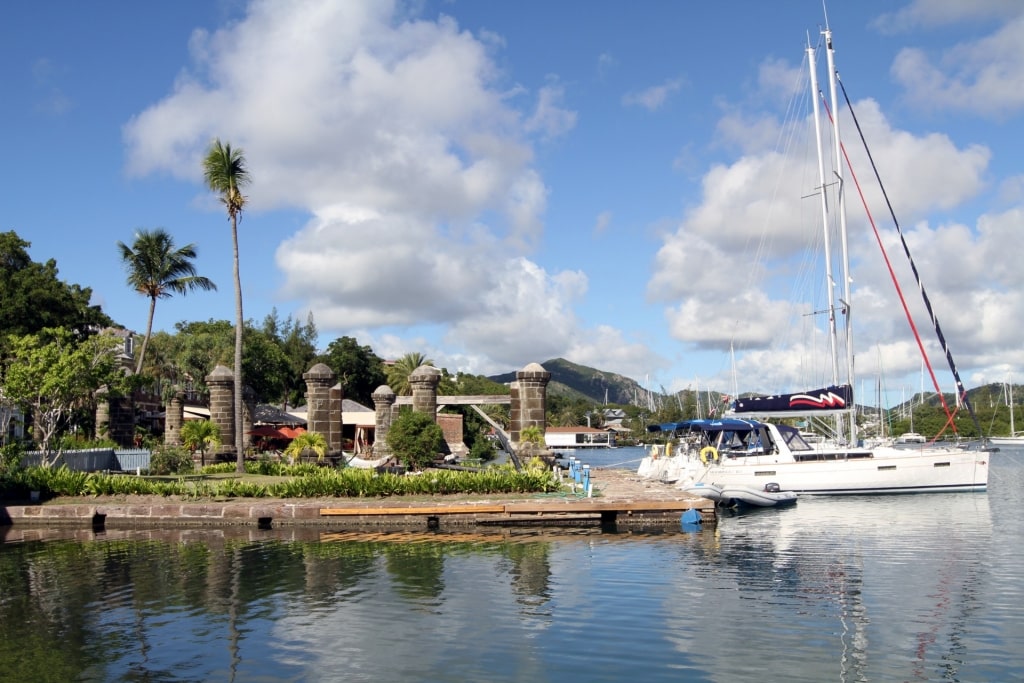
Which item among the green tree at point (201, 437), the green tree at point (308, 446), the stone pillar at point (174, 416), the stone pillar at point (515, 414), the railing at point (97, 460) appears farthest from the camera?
the stone pillar at point (174, 416)

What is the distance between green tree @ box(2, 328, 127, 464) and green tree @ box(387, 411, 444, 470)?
9773mm

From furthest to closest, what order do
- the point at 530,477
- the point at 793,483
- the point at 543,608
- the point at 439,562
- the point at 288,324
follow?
the point at 288,324
the point at 793,483
the point at 530,477
the point at 439,562
the point at 543,608

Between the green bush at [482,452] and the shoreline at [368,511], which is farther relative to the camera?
the green bush at [482,452]

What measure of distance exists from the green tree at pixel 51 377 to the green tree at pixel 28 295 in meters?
12.5

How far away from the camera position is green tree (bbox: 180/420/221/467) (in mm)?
35875

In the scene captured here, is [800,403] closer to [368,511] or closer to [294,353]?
[368,511]

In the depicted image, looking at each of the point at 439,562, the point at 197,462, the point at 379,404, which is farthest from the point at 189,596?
the point at 379,404

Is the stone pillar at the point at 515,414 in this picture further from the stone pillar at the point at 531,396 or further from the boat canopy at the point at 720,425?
the boat canopy at the point at 720,425

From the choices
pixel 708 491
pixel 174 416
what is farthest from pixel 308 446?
pixel 708 491

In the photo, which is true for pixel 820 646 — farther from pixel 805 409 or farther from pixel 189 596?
pixel 805 409

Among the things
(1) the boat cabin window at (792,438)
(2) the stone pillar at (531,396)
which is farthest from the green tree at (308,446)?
(1) the boat cabin window at (792,438)

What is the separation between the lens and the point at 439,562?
18.3 m

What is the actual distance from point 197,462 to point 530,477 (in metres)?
17.2

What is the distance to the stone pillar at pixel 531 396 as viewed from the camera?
32.1 meters
